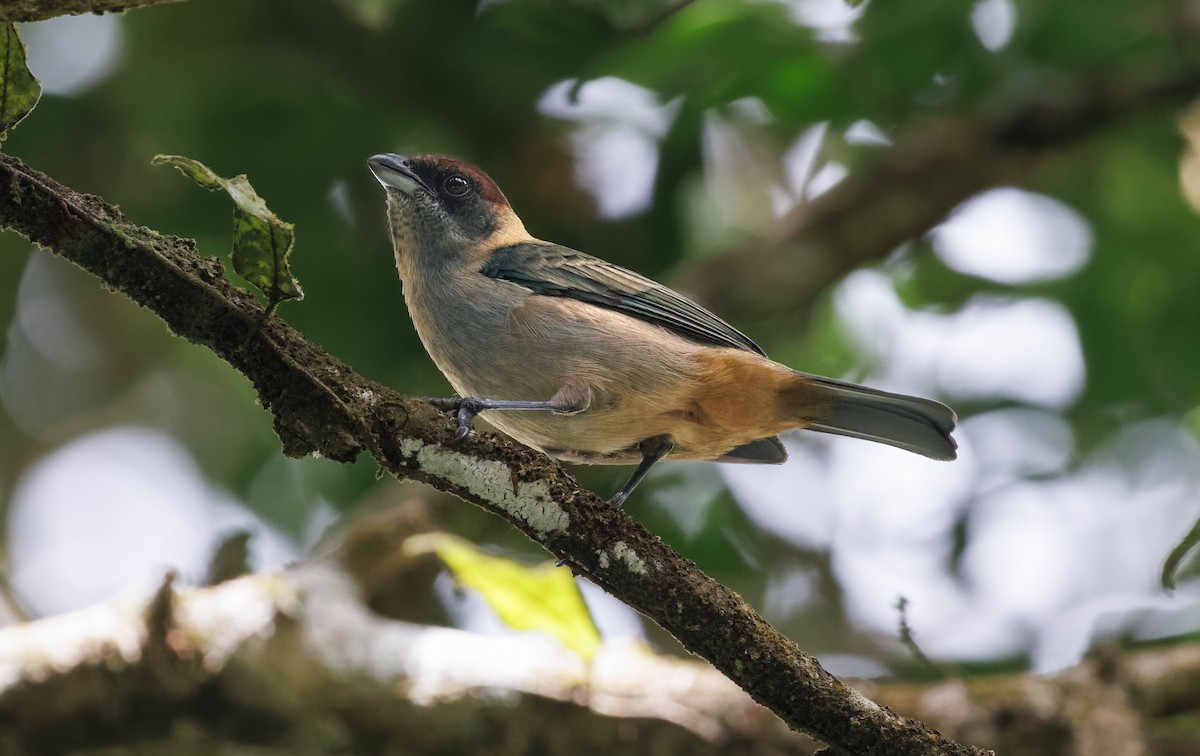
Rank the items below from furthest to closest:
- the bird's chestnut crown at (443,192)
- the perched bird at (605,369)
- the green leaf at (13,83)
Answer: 1. the bird's chestnut crown at (443,192)
2. the perched bird at (605,369)
3. the green leaf at (13,83)

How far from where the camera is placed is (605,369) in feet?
11.6

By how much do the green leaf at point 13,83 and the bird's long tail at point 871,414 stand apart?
7.72 feet

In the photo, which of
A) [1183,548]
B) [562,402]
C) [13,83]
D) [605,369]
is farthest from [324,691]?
[1183,548]

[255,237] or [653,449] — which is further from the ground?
[653,449]

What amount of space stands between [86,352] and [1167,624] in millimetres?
6295

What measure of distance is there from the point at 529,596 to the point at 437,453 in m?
1.63

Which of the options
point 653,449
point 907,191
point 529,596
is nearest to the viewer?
point 653,449

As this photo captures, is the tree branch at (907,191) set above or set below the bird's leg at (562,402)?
above

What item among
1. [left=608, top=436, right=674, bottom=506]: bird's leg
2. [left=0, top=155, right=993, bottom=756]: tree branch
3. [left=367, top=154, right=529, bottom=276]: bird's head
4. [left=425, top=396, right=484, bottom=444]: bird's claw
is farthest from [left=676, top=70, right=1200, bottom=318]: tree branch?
[left=0, top=155, right=993, bottom=756]: tree branch

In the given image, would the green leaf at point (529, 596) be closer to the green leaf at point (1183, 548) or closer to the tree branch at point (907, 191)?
the green leaf at point (1183, 548)

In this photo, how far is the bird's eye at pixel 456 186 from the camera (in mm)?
4305

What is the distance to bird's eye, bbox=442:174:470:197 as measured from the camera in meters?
4.30

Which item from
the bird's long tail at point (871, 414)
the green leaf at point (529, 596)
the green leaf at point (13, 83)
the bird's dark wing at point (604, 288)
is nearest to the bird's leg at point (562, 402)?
the bird's dark wing at point (604, 288)

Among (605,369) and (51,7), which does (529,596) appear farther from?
Result: (51,7)
